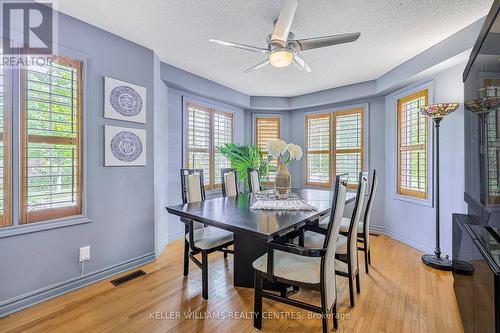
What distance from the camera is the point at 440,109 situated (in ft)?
8.75

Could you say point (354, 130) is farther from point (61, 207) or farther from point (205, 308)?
point (61, 207)

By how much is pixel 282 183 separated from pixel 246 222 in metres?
1.01

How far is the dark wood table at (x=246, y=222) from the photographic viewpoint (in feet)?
5.15

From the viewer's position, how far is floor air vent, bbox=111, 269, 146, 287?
2415mm

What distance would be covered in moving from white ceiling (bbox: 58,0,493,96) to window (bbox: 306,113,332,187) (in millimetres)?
1551

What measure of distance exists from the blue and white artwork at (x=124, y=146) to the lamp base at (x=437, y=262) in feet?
11.6

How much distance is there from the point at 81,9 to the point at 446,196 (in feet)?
14.4

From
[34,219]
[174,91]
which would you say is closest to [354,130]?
[174,91]

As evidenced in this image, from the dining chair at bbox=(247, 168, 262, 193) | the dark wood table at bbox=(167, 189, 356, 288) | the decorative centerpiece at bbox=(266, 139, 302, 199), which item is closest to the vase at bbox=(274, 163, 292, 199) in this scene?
the decorative centerpiece at bbox=(266, 139, 302, 199)

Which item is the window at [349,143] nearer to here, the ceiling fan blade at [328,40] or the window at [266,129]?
the window at [266,129]

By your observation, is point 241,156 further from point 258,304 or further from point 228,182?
point 258,304

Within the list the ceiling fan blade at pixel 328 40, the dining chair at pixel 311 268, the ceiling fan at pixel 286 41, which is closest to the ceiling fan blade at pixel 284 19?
the ceiling fan at pixel 286 41

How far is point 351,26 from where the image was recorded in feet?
7.74

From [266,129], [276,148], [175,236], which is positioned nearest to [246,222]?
[276,148]
